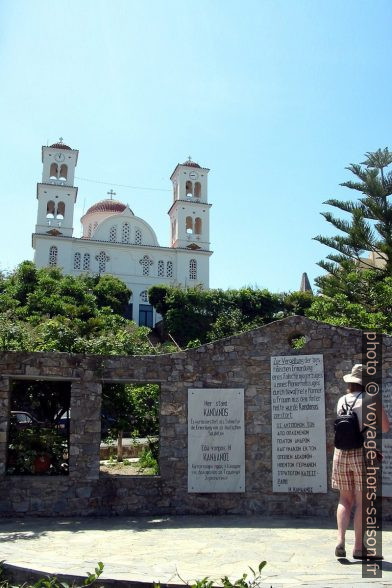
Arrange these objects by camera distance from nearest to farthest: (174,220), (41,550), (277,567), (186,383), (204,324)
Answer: (277,567) < (41,550) < (186,383) < (204,324) < (174,220)

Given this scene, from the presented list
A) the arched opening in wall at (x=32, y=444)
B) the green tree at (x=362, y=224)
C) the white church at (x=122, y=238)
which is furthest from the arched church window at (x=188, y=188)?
the arched opening in wall at (x=32, y=444)

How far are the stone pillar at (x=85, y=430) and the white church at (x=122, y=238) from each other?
1409 inches

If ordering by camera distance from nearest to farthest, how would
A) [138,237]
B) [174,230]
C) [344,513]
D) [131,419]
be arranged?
[344,513] < [131,419] < [138,237] < [174,230]

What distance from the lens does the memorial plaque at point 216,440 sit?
6.88 meters

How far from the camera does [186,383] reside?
7.18 m

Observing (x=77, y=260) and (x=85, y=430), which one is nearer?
(x=85, y=430)

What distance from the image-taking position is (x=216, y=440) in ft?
23.0

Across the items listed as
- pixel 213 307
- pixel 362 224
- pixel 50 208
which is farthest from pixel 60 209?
pixel 362 224

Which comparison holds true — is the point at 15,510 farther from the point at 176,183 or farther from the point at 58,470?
the point at 176,183

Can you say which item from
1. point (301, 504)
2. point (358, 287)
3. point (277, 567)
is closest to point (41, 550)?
point (277, 567)

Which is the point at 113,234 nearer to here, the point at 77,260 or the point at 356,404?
the point at 77,260

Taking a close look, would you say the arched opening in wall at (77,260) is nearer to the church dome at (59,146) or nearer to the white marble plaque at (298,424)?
the church dome at (59,146)

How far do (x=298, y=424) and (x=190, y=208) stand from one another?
1684 inches

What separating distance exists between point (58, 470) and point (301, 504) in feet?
10.1
